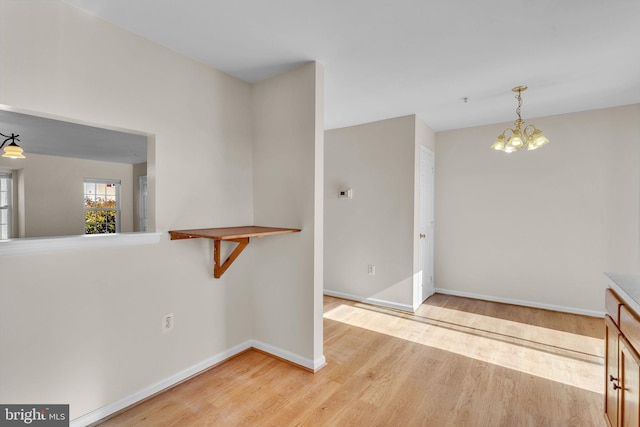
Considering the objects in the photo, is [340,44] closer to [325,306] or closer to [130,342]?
[130,342]

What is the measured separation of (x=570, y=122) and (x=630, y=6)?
89.5 inches

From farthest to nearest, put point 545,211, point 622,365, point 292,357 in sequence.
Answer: point 545,211
point 292,357
point 622,365

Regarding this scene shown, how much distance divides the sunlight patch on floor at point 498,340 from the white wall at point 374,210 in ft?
1.31

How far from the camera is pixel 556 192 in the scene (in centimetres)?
363

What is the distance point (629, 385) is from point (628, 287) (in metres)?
0.44

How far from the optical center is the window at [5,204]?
17.4 ft

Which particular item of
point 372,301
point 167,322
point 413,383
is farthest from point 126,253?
point 372,301

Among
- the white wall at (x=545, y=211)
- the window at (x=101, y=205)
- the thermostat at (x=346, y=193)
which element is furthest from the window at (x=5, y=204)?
the white wall at (x=545, y=211)

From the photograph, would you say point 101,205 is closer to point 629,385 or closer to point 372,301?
point 372,301

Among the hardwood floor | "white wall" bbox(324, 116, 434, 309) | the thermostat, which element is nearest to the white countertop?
the hardwood floor

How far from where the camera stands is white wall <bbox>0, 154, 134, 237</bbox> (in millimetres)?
5395

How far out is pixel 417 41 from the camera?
6.62 ft

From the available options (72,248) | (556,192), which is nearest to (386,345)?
(72,248)
